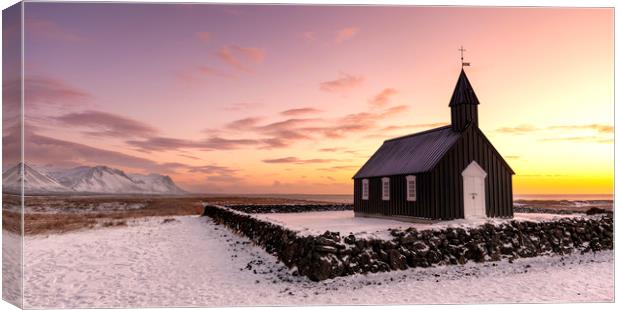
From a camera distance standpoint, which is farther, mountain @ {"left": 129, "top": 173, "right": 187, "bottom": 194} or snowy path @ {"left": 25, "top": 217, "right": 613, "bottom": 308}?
mountain @ {"left": 129, "top": 173, "right": 187, "bottom": 194}

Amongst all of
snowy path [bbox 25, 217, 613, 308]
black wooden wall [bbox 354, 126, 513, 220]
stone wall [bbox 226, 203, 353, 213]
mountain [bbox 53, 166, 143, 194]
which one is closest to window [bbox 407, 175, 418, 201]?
black wooden wall [bbox 354, 126, 513, 220]

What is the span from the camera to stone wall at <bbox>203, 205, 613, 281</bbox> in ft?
38.7

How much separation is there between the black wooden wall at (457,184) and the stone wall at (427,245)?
4.16 m

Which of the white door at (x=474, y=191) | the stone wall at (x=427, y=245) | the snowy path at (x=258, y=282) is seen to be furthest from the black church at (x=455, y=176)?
the snowy path at (x=258, y=282)

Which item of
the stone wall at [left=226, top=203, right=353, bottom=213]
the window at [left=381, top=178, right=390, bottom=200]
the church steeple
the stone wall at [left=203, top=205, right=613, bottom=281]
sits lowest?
the stone wall at [left=226, top=203, right=353, bottom=213]

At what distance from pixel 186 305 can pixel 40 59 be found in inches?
290

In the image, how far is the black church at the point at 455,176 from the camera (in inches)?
783

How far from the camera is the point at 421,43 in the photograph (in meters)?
14.1

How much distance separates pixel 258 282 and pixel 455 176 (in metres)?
11.4

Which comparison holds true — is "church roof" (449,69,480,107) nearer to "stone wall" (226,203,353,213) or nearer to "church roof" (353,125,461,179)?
"church roof" (353,125,461,179)

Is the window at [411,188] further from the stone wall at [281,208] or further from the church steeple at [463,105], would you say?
the stone wall at [281,208]

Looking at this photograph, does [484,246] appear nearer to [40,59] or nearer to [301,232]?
[301,232]

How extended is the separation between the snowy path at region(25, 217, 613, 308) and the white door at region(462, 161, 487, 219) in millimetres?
5066

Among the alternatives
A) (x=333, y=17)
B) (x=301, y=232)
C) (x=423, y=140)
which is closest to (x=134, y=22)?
(x=333, y=17)
